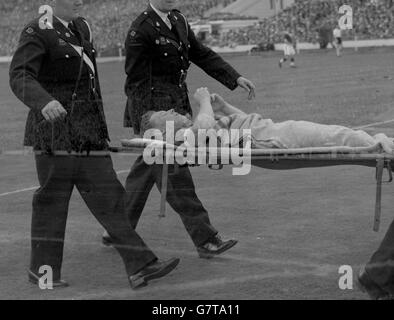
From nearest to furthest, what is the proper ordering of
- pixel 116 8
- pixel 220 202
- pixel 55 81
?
pixel 55 81 → pixel 220 202 → pixel 116 8

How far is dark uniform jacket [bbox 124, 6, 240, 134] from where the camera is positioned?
403 cm

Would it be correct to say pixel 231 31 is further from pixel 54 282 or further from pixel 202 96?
pixel 54 282

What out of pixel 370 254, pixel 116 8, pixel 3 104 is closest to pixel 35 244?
pixel 370 254

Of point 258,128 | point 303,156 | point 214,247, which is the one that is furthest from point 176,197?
point 303,156

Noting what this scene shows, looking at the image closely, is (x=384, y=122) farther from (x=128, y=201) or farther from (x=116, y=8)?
(x=128, y=201)

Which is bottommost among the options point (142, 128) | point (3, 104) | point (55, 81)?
point (3, 104)

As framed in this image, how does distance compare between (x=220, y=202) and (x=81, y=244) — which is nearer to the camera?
(x=81, y=244)

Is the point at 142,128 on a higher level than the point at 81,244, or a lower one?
higher

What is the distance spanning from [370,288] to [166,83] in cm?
140

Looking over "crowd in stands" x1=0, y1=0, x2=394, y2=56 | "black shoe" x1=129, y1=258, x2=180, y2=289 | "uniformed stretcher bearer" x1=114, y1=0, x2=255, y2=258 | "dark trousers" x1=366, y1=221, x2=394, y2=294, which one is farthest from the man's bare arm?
"crowd in stands" x1=0, y1=0, x2=394, y2=56

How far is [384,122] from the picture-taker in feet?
28.7

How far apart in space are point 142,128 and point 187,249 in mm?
607

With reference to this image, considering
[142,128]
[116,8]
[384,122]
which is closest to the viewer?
[142,128]

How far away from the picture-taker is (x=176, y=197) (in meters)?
3.95
